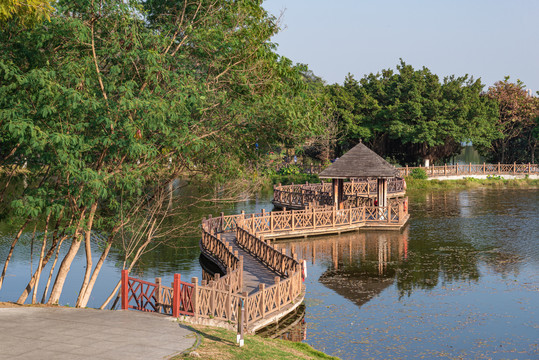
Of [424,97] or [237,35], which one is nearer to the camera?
[237,35]

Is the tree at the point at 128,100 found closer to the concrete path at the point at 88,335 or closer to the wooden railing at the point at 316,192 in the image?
the concrete path at the point at 88,335

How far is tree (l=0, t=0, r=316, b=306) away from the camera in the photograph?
16.4 m

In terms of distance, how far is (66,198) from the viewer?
1766 cm

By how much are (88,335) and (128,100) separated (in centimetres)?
619

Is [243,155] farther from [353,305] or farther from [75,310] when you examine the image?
[75,310]

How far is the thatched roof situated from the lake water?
4.05 m

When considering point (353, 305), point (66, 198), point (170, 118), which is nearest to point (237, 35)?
point (170, 118)

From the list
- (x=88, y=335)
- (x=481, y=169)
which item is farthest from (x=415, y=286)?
(x=481, y=169)

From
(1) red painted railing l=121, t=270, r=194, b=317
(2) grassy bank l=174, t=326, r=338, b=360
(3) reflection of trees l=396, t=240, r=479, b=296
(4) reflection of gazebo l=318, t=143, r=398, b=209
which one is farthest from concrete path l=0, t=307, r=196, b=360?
(4) reflection of gazebo l=318, t=143, r=398, b=209

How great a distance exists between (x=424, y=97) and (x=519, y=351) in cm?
5789

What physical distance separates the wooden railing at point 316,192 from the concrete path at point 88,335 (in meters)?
26.3

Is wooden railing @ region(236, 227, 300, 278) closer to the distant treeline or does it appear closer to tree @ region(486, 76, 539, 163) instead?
the distant treeline

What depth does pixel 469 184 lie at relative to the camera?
68875 millimetres

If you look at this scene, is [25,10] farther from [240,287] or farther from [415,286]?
[415,286]
